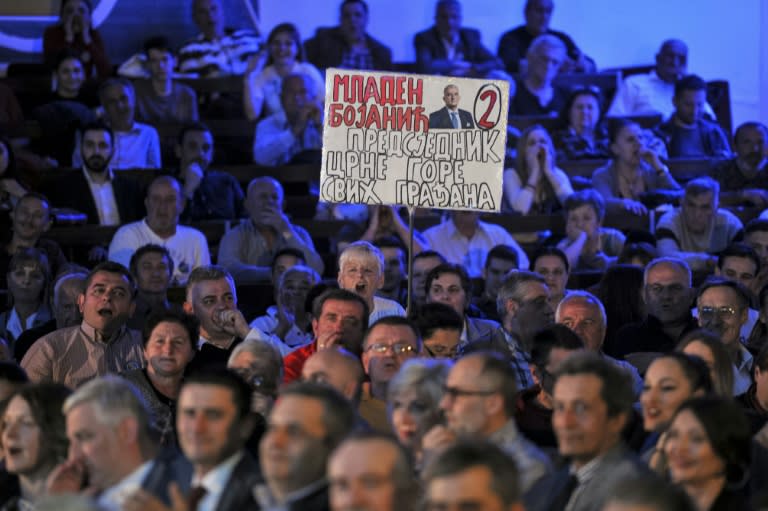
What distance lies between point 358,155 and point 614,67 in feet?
23.3

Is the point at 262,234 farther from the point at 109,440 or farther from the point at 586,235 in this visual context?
the point at 109,440

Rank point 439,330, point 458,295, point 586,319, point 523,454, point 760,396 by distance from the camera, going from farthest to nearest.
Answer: point 458,295 → point 586,319 → point 439,330 → point 760,396 → point 523,454

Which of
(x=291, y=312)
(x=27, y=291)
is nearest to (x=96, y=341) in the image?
(x=291, y=312)

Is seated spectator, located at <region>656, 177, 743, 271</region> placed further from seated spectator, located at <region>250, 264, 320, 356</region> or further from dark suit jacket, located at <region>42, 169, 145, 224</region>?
dark suit jacket, located at <region>42, 169, 145, 224</region>

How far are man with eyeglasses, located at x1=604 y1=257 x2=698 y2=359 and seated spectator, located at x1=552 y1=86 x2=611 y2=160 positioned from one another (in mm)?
4294

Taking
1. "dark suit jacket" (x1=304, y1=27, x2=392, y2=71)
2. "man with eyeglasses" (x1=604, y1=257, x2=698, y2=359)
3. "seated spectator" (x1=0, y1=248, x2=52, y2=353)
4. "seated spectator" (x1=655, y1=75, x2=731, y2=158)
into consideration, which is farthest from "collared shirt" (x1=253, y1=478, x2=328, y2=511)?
"dark suit jacket" (x1=304, y1=27, x2=392, y2=71)

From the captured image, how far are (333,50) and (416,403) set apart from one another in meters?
8.82

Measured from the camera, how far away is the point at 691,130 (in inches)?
519

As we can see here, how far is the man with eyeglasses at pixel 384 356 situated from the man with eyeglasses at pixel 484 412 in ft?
3.87

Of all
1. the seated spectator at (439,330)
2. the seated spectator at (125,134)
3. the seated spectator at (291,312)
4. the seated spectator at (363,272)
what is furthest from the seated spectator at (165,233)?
the seated spectator at (439,330)

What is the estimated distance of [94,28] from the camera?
563 inches

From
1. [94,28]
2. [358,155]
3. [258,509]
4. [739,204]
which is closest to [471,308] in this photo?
[358,155]

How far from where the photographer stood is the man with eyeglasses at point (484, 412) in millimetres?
5320

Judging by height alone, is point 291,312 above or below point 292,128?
below
